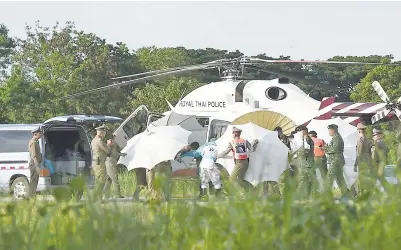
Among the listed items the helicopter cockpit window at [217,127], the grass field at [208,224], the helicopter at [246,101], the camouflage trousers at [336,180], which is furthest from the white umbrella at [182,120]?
the grass field at [208,224]

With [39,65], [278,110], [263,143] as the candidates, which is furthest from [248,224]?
[39,65]

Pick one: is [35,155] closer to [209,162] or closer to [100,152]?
[100,152]

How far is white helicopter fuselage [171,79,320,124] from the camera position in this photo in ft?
78.5

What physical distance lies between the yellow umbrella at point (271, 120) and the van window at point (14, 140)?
532cm

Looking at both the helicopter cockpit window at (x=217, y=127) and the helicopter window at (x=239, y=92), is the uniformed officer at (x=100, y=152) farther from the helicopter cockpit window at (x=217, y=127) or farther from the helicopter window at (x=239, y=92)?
the helicopter window at (x=239, y=92)

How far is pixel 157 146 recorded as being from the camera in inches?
762

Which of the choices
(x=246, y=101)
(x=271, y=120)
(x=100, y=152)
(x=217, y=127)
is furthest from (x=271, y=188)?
(x=246, y=101)

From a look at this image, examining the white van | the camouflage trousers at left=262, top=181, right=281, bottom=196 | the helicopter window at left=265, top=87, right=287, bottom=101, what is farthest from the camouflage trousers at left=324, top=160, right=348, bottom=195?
the helicopter window at left=265, top=87, right=287, bottom=101

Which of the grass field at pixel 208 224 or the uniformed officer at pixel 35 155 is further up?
the uniformed officer at pixel 35 155

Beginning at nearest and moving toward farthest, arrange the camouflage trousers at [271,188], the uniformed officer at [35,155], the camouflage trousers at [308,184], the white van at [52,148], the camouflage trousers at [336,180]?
the camouflage trousers at [308,184], the camouflage trousers at [336,180], the camouflage trousers at [271,188], the uniformed officer at [35,155], the white van at [52,148]

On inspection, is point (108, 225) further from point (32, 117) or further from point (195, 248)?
point (32, 117)

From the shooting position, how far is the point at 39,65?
56.0 metres

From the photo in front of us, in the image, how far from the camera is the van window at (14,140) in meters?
21.1

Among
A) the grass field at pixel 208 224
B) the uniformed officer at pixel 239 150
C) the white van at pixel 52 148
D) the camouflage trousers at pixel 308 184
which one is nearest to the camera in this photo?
the grass field at pixel 208 224
